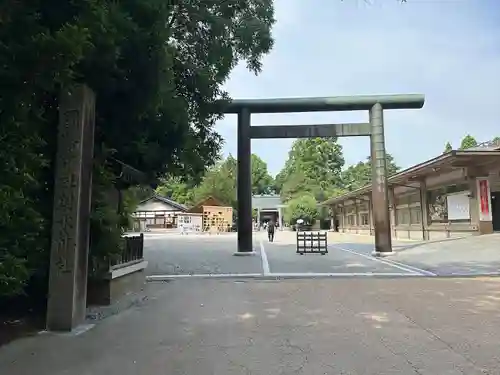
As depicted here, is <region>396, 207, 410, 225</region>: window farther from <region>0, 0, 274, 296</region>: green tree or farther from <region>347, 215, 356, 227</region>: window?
<region>0, 0, 274, 296</region>: green tree

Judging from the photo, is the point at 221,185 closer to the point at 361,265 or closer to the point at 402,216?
the point at 402,216

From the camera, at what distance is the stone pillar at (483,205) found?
18.2m

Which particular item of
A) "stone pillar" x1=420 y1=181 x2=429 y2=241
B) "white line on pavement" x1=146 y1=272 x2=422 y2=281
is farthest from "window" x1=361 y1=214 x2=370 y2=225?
"white line on pavement" x1=146 y1=272 x2=422 y2=281

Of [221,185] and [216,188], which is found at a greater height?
[221,185]

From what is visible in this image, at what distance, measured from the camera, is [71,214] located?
5.11 metres

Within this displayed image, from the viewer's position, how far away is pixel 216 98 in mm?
10141

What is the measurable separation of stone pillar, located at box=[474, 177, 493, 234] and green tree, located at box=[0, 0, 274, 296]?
13.7 metres

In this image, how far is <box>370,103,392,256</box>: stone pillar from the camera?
47.9 ft

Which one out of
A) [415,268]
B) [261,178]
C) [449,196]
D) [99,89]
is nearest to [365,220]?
[449,196]

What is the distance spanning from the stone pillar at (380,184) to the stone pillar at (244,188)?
13.7 feet

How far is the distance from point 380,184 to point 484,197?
6.36 meters

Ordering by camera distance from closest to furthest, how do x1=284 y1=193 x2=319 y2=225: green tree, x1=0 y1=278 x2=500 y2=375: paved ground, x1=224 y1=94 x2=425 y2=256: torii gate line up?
x1=0 y1=278 x2=500 y2=375: paved ground, x1=224 y1=94 x2=425 y2=256: torii gate, x1=284 y1=193 x2=319 y2=225: green tree

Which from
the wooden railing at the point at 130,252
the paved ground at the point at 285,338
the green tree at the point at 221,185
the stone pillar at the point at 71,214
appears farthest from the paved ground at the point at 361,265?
the green tree at the point at 221,185

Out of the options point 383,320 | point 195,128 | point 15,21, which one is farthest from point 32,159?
point 195,128
